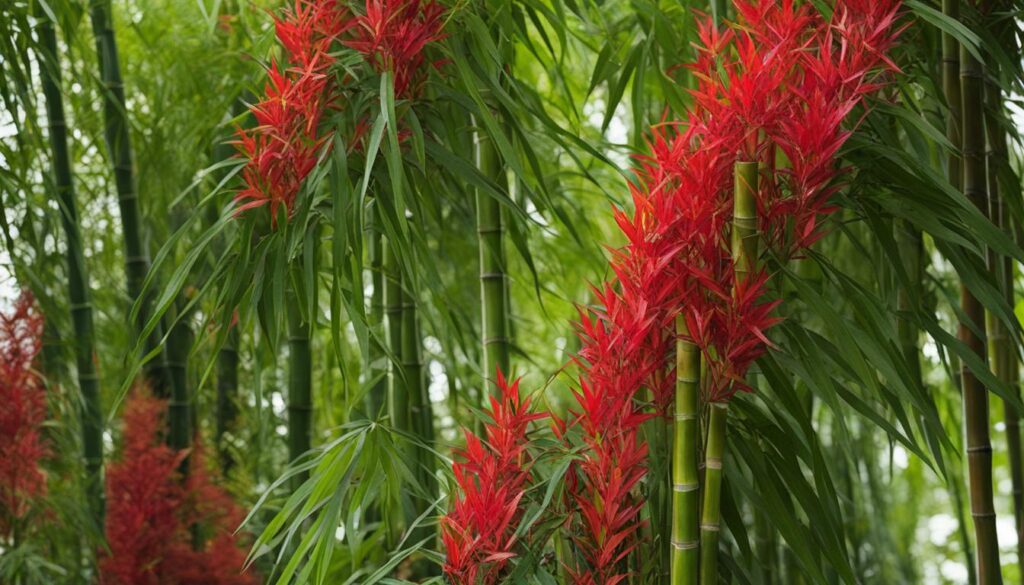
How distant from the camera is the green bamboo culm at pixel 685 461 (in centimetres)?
108

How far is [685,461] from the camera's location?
1.08 m

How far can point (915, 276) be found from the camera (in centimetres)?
157

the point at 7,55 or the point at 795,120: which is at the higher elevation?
the point at 7,55

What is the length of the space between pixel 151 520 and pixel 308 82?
136 centimetres

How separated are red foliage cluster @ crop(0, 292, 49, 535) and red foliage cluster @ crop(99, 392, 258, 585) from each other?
8.0 inches

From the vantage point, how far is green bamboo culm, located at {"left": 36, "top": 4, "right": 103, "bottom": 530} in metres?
2.01

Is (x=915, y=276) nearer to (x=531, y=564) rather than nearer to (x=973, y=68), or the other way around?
(x=973, y=68)

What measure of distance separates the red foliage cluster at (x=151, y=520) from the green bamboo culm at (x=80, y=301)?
0.04m

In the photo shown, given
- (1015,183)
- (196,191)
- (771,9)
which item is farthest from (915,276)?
(196,191)

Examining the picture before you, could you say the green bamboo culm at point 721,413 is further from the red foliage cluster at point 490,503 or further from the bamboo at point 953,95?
the bamboo at point 953,95

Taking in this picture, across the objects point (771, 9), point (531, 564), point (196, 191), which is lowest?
point (531, 564)

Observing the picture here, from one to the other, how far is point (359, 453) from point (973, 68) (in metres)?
0.80

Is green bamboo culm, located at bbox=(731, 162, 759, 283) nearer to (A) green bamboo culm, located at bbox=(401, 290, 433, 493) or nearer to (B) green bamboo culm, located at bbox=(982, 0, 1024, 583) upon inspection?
(B) green bamboo culm, located at bbox=(982, 0, 1024, 583)

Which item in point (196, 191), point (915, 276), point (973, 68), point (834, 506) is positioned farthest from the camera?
point (196, 191)
